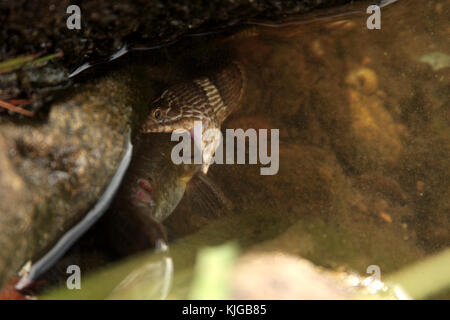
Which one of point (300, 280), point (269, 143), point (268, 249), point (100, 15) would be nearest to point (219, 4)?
point (100, 15)

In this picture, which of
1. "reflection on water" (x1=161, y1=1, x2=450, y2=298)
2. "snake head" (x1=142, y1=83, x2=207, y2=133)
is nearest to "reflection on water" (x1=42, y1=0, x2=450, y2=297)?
"reflection on water" (x1=161, y1=1, x2=450, y2=298)

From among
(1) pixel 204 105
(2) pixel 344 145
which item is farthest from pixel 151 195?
(2) pixel 344 145

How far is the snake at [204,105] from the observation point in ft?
9.11

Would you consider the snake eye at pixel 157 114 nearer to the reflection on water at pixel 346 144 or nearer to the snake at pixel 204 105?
the snake at pixel 204 105

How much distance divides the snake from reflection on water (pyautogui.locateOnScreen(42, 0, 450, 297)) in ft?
0.28

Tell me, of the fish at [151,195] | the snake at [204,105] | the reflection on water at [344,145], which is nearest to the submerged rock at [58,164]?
the fish at [151,195]

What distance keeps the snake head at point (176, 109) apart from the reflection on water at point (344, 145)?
286 mm

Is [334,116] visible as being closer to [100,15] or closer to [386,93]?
[386,93]

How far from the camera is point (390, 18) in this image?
296 centimetres

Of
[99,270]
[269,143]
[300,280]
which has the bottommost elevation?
[300,280]

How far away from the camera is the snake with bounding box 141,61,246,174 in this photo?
2777mm

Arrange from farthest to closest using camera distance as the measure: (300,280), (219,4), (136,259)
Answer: (219,4)
(300,280)
(136,259)

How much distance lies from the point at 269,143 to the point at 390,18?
49.9 inches

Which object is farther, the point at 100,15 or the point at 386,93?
the point at 386,93
